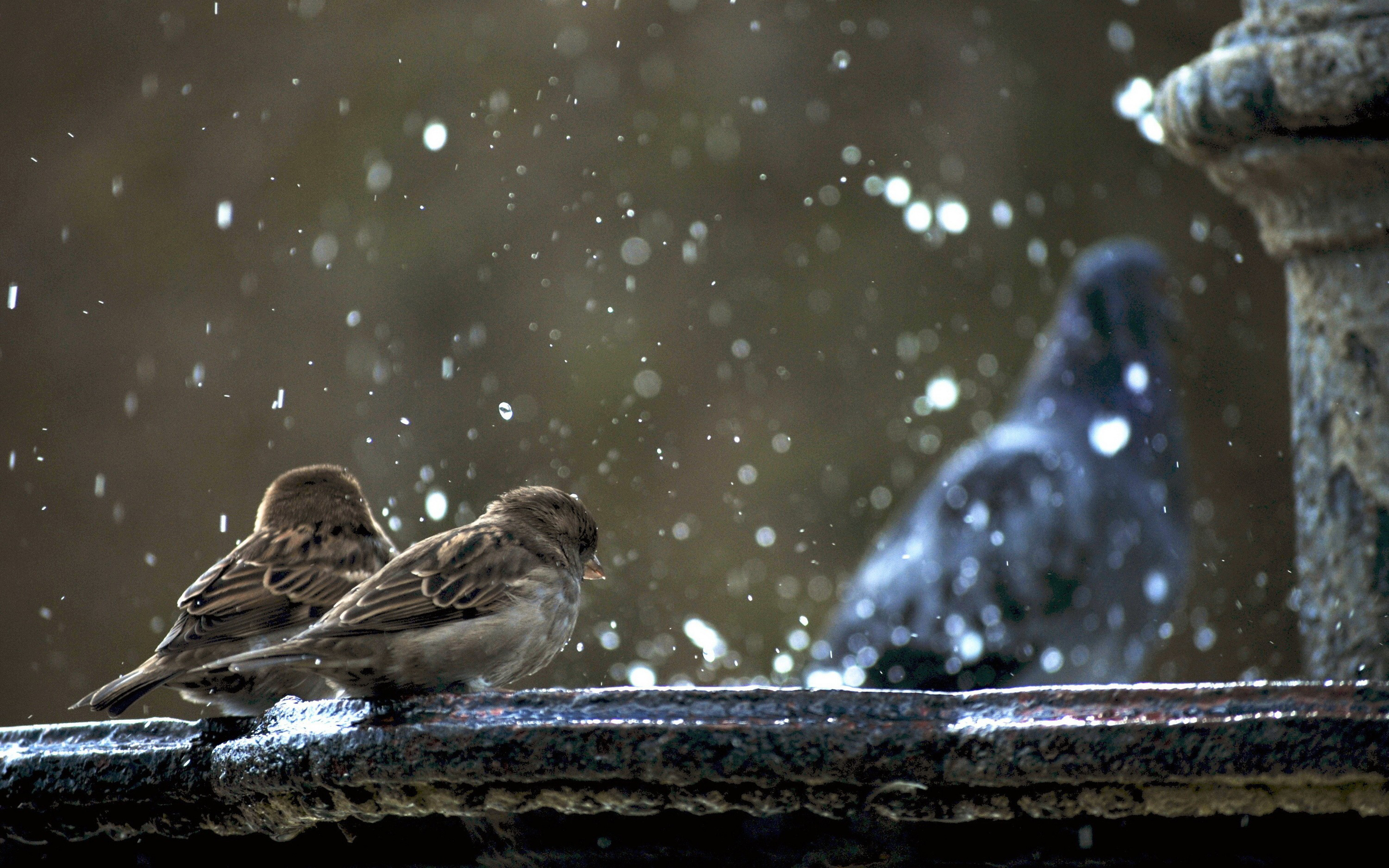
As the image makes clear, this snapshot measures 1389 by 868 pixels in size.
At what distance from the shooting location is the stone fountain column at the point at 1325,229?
2.13 metres

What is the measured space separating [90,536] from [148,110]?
2129mm

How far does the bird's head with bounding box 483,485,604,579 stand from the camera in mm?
1916

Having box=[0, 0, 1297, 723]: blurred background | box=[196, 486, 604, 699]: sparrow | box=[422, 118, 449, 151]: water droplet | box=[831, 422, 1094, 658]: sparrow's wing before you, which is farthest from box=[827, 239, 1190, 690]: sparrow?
box=[422, 118, 449, 151]: water droplet

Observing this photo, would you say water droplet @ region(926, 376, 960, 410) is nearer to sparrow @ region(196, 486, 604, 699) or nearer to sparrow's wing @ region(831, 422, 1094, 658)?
sparrow's wing @ region(831, 422, 1094, 658)

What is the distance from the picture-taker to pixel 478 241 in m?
7.23

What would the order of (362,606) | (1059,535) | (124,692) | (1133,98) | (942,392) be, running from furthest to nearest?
1. (942,392)
2. (1133,98)
3. (1059,535)
4. (124,692)
5. (362,606)

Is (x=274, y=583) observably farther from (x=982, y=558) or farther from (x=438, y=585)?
(x=982, y=558)

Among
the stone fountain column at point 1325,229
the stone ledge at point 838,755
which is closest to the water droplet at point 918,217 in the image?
the stone fountain column at point 1325,229

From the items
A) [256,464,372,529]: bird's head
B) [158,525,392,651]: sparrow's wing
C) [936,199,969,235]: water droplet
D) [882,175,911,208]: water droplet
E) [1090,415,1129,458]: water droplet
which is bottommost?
[1090,415,1129,458]: water droplet

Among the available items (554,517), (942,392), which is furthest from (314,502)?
(942,392)

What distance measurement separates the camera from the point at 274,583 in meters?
2.04

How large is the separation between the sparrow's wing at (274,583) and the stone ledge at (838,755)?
651 mm

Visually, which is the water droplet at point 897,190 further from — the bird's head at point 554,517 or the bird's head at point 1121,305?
the bird's head at point 554,517

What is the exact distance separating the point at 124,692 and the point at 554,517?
59 cm
